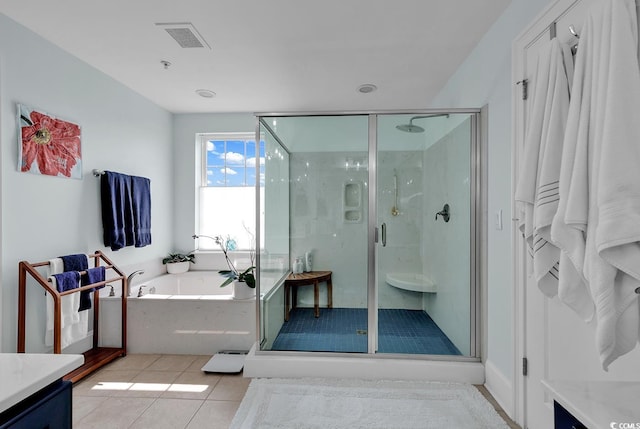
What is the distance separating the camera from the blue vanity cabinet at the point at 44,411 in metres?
0.68

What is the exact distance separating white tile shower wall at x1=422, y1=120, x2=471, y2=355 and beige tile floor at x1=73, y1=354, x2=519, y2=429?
512 millimetres

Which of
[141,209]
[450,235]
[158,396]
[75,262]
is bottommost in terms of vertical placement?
[158,396]

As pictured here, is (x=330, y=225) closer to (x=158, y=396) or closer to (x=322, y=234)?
(x=322, y=234)

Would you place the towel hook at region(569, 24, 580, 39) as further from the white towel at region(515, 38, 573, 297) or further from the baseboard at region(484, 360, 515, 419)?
the baseboard at region(484, 360, 515, 419)

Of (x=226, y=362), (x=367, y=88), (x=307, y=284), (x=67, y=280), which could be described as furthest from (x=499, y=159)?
(x=67, y=280)

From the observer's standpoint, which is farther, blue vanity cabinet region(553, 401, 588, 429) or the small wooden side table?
the small wooden side table

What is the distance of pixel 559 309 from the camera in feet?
4.82

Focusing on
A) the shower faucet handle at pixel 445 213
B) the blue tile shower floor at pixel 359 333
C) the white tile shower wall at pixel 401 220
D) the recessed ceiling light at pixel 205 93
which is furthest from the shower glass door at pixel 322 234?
the recessed ceiling light at pixel 205 93

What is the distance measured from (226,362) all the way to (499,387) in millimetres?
1930

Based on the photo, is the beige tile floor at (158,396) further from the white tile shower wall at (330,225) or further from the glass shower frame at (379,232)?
the white tile shower wall at (330,225)

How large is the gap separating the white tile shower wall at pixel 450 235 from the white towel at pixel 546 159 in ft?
3.69

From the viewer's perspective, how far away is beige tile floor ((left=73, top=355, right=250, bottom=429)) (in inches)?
72.6

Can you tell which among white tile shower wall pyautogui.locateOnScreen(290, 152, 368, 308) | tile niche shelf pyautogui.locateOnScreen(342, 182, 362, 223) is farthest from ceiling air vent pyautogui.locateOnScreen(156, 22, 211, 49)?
tile niche shelf pyautogui.locateOnScreen(342, 182, 362, 223)

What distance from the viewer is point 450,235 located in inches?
98.8
